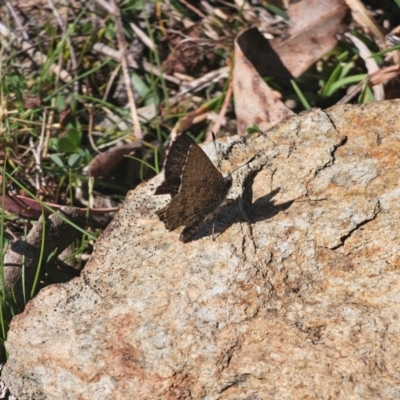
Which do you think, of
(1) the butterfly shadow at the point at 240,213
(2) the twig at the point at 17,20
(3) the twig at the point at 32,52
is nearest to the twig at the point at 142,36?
(3) the twig at the point at 32,52

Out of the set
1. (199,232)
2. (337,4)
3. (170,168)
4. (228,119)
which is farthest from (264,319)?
(337,4)

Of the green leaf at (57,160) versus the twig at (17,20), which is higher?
the twig at (17,20)

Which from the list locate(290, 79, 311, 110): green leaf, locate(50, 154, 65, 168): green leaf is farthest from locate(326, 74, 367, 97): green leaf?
locate(50, 154, 65, 168): green leaf

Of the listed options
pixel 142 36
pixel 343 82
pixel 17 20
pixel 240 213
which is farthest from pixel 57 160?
pixel 343 82

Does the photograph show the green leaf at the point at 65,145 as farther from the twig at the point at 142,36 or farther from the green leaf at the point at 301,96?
the green leaf at the point at 301,96

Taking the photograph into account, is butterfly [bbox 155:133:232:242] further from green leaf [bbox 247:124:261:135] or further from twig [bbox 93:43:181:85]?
twig [bbox 93:43:181:85]

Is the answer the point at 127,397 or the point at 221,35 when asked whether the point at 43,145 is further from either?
the point at 127,397
